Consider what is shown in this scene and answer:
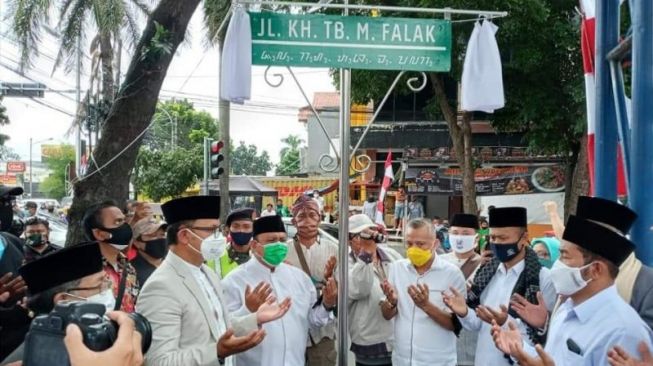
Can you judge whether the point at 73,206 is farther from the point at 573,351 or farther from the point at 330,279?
the point at 573,351

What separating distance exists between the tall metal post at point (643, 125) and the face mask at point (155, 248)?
356 centimetres

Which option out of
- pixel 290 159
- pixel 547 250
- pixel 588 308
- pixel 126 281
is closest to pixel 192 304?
pixel 126 281

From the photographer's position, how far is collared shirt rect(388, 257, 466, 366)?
4.21 metres

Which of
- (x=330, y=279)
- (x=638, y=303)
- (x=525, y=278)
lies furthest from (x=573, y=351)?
(x=330, y=279)

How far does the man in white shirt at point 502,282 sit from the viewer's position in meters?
3.90

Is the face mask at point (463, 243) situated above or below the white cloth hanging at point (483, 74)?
below

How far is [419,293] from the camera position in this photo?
13.2 feet

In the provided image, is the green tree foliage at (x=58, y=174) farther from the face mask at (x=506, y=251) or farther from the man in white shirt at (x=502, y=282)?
the face mask at (x=506, y=251)

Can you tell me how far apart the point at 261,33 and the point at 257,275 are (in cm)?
167

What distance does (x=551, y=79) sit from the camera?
15.4 m

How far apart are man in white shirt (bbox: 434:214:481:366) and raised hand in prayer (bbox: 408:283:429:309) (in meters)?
1.25

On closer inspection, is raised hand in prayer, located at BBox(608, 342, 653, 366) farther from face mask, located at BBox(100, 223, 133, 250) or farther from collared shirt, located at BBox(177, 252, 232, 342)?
face mask, located at BBox(100, 223, 133, 250)

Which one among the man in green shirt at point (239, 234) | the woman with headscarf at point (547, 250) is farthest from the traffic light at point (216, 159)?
the woman with headscarf at point (547, 250)

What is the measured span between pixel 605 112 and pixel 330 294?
2.30m
